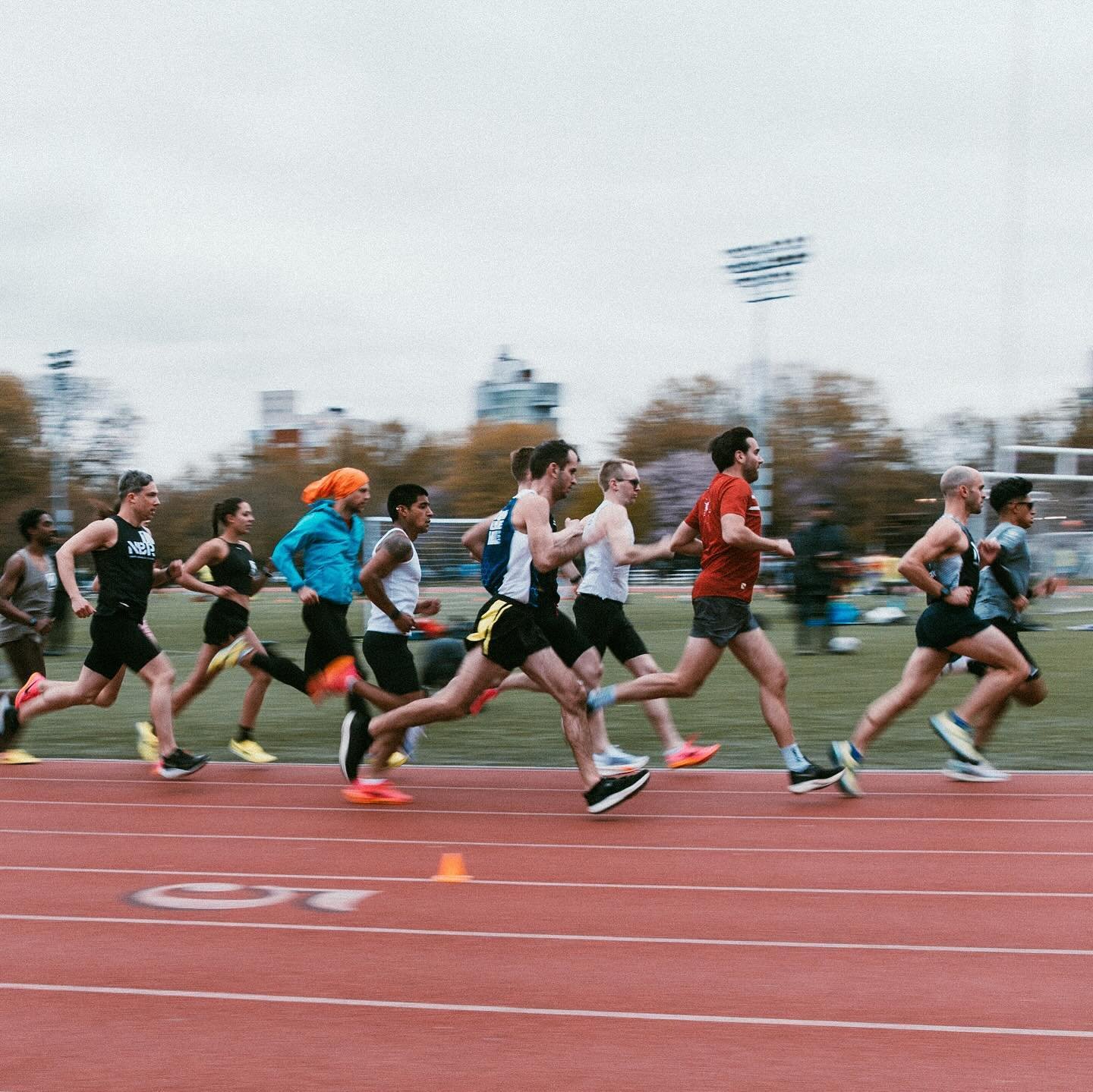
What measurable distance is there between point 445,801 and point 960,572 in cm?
306

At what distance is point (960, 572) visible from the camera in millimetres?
7527

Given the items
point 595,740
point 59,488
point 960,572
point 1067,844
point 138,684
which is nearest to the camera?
point 1067,844

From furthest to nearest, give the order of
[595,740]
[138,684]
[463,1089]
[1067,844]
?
[138,684]
[595,740]
[1067,844]
[463,1089]

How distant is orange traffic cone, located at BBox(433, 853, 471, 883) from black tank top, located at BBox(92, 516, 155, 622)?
2.69 metres

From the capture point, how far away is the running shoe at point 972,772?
780 cm

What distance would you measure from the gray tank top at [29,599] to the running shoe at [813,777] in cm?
520

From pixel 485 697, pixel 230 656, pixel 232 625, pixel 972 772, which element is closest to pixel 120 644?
pixel 230 656

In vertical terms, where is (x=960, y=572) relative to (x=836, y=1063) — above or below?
above

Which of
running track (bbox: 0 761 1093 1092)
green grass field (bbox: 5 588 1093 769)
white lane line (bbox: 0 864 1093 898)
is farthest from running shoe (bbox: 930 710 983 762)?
white lane line (bbox: 0 864 1093 898)

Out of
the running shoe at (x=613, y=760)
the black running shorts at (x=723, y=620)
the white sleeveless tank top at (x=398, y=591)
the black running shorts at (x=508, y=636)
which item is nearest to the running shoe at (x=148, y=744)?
the white sleeveless tank top at (x=398, y=591)

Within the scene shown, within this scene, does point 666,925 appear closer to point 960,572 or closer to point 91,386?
point 960,572

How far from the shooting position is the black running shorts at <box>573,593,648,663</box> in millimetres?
8359

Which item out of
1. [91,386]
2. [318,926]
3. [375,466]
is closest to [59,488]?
[91,386]

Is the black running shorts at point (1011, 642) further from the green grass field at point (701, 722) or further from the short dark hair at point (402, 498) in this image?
the short dark hair at point (402, 498)
